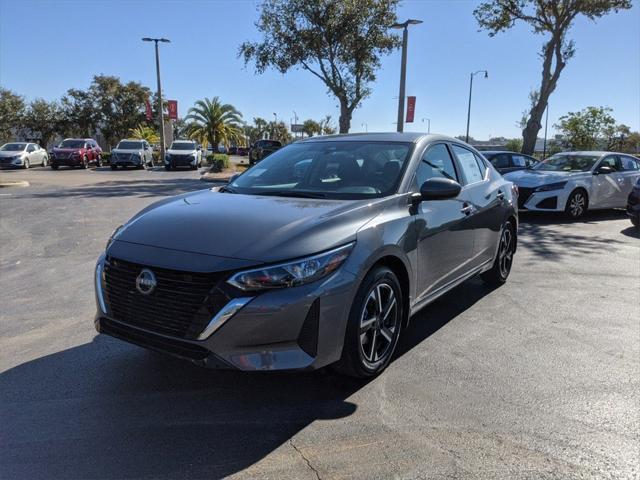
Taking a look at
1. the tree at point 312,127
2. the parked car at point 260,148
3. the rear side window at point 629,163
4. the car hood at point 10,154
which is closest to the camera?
the rear side window at point 629,163

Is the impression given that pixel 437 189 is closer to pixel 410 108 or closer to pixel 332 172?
pixel 332 172

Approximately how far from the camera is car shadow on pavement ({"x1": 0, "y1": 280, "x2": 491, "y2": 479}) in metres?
2.58

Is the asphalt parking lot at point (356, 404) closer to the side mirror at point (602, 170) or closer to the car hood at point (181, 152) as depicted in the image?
the side mirror at point (602, 170)

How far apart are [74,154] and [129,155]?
3402 millimetres

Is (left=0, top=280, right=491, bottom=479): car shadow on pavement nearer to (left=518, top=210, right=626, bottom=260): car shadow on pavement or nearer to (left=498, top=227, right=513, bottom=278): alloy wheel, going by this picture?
(left=498, top=227, right=513, bottom=278): alloy wheel

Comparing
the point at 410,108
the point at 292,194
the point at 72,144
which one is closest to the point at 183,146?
the point at 72,144

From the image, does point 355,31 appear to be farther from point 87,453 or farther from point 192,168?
point 87,453

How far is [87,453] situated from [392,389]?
1.85 metres

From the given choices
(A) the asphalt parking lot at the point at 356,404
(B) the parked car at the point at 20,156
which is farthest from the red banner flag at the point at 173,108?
(A) the asphalt parking lot at the point at 356,404

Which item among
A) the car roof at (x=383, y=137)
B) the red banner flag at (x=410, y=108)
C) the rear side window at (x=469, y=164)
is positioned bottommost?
the rear side window at (x=469, y=164)

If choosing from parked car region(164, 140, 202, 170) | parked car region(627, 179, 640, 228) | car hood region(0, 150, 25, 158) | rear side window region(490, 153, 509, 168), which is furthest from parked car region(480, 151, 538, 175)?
car hood region(0, 150, 25, 158)

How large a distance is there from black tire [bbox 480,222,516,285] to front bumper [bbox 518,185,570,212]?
5530mm

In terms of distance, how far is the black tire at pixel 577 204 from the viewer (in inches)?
438

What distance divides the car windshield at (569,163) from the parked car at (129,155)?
892 inches
